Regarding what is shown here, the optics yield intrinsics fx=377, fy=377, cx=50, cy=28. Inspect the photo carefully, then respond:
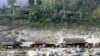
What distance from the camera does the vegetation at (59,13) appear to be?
7.19 metres

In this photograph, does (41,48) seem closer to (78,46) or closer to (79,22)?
(78,46)

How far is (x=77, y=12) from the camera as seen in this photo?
24.1ft

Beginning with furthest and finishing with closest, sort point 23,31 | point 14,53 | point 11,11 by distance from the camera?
point 11,11
point 23,31
point 14,53

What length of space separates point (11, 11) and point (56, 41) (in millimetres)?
1352

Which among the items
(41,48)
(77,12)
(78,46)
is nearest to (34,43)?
(41,48)

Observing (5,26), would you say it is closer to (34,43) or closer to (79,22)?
(34,43)

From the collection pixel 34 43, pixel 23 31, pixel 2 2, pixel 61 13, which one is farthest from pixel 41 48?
pixel 2 2

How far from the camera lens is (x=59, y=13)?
7.31 meters

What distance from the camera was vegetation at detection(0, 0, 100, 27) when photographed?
7188mm

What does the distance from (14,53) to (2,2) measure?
6.14 ft

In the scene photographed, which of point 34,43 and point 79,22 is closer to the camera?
point 34,43

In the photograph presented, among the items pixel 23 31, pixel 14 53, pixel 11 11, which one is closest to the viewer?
pixel 14 53

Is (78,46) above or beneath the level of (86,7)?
beneath

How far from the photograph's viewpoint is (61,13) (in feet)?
24.0
